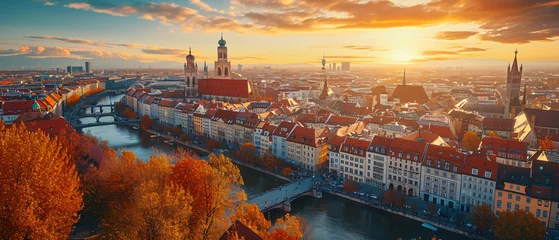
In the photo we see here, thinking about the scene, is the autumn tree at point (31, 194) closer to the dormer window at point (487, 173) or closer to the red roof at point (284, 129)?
the dormer window at point (487, 173)

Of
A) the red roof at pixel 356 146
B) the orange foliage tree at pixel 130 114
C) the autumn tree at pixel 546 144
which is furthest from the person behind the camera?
the orange foliage tree at pixel 130 114

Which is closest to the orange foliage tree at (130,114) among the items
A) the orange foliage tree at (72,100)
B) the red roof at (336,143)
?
the orange foliage tree at (72,100)

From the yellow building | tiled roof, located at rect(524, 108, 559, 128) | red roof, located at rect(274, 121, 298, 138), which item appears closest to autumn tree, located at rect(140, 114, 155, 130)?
red roof, located at rect(274, 121, 298, 138)

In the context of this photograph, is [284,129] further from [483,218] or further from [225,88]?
[225,88]

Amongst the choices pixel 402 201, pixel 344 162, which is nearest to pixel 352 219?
pixel 402 201

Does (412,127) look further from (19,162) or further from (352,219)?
(19,162)

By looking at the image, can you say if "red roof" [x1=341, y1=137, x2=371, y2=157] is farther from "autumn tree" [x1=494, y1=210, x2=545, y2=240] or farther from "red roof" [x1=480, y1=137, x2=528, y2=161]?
"autumn tree" [x1=494, y1=210, x2=545, y2=240]
